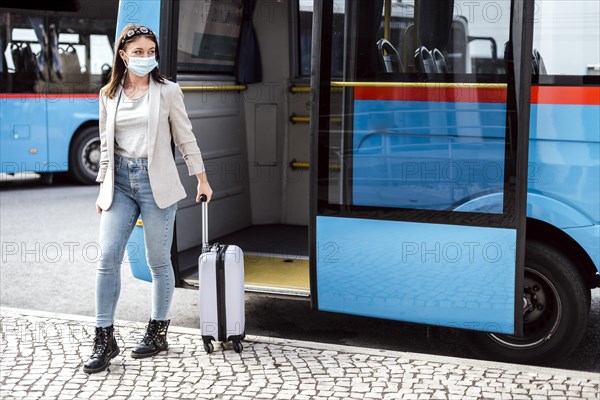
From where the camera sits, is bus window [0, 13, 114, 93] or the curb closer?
the curb

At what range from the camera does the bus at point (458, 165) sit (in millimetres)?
4883

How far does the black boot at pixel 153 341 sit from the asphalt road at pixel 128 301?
2.75 ft

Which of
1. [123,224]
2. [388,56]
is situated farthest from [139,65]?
[388,56]

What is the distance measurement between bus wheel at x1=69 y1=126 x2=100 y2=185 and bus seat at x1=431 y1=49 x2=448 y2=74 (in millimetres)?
9595

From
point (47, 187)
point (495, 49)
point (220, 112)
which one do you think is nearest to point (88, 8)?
point (47, 187)

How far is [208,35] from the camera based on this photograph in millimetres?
6945

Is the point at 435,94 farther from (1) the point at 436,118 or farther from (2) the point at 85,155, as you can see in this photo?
(2) the point at 85,155

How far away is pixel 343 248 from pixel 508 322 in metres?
1.03

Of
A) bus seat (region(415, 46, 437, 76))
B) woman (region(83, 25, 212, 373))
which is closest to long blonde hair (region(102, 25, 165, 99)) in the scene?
woman (region(83, 25, 212, 373))

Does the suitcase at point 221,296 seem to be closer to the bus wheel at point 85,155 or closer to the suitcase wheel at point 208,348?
the suitcase wheel at point 208,348

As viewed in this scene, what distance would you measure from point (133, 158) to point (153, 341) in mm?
1083

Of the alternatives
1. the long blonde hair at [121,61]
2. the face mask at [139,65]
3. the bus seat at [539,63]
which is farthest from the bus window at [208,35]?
the bus seat at [539,63]

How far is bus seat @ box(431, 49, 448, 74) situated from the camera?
502 cm

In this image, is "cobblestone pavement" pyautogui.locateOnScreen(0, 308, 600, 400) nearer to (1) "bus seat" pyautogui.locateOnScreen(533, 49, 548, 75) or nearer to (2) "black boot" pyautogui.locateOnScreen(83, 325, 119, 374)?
(2) "black boot" pyautogui.locateOnScreen(83, 325, 119, 374)
